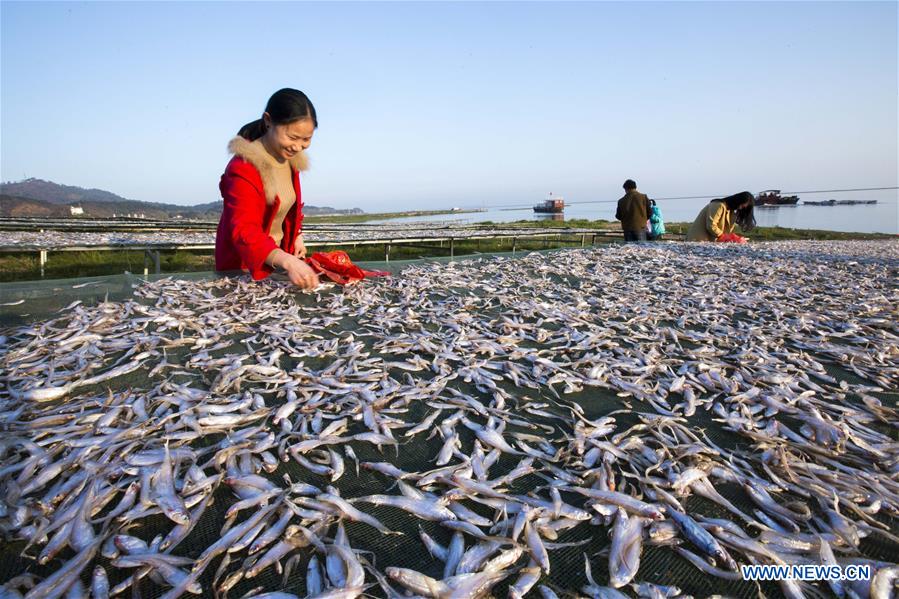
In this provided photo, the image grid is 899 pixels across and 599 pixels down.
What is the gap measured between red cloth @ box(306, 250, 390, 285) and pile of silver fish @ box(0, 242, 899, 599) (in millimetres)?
1367

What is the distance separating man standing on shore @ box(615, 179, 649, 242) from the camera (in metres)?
11.0

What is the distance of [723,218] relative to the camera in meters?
11.9

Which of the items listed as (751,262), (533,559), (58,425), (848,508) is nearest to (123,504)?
(58,425)

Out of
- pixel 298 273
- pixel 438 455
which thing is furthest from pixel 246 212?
pixel 438 455

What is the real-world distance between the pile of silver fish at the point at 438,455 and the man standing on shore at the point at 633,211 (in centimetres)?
788

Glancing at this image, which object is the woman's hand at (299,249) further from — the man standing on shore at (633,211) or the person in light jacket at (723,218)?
the person in light jacket at (723,218)

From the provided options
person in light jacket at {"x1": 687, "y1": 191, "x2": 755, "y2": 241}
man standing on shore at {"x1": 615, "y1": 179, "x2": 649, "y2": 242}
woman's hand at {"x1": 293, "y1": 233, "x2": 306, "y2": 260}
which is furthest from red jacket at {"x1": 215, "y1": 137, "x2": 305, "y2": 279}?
person in light jacket at {"x1": 687, "y1": 191, "x2": 755, "y2": 241}

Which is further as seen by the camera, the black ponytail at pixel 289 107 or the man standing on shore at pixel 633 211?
the man standing on shore at pixel 633 211

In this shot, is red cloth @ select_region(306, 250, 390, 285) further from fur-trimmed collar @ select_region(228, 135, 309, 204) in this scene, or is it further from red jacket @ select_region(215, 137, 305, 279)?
fur-trimmed collar @ select_region(228, 135, 309, 204)

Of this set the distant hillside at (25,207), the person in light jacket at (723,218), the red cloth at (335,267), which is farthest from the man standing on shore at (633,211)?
the distant hillside at (25,207)

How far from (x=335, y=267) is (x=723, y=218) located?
11263mm

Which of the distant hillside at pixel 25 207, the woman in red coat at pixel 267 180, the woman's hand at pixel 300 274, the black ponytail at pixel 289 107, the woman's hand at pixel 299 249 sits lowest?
the woman's hand at pixel 300 274

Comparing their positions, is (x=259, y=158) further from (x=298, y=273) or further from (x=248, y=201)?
(x=298, y=273)

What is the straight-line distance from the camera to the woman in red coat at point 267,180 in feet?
13.0
